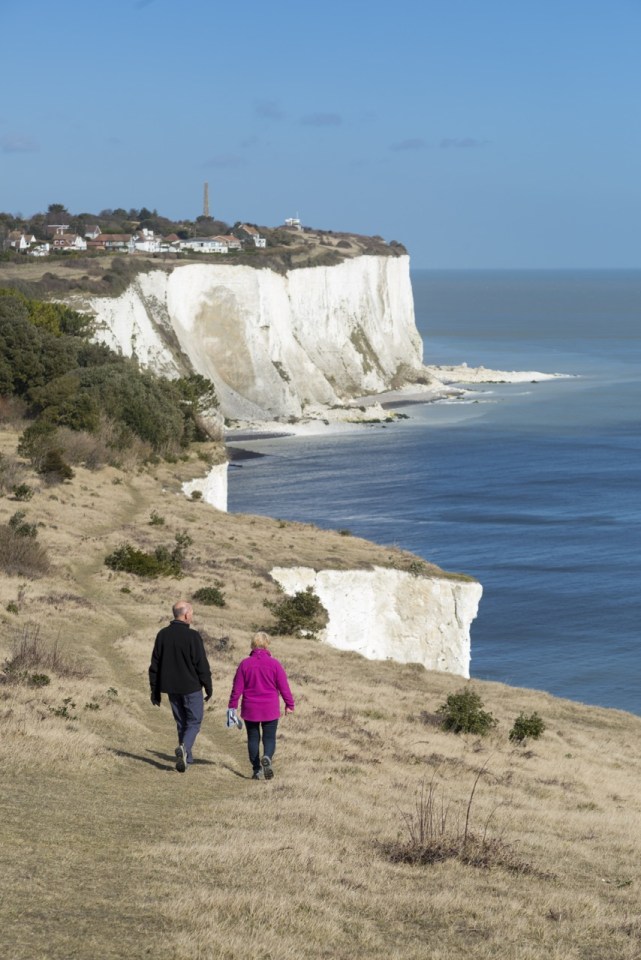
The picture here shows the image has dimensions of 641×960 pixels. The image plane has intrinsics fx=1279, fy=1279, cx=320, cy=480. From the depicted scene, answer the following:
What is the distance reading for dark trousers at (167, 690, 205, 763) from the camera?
13.6m

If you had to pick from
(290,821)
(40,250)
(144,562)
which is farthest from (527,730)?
(40,250)

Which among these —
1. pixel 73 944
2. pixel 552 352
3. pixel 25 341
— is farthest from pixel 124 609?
pixel 552 352

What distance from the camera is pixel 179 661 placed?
1338cm

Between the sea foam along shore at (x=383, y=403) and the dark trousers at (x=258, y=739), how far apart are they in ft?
289

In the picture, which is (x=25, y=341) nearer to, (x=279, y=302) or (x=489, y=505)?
(x=489, y=505)

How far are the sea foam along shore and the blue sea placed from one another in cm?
273

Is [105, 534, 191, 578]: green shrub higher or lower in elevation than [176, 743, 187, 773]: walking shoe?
lower

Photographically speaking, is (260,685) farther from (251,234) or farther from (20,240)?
(251,234)

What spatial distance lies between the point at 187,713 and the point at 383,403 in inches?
4535

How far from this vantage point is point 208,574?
105ft

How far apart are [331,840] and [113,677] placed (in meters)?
8.42

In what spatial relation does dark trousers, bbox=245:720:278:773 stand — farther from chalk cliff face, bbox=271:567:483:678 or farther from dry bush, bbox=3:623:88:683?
chalk cliff face, bbox=271:567:483:678

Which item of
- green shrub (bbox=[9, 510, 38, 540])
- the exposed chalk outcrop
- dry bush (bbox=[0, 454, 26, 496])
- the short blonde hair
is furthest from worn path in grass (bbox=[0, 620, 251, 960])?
the exposed chalk outcrop

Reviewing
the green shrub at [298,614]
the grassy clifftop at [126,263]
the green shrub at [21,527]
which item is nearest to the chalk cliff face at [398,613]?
the green shrub at [298,614]
